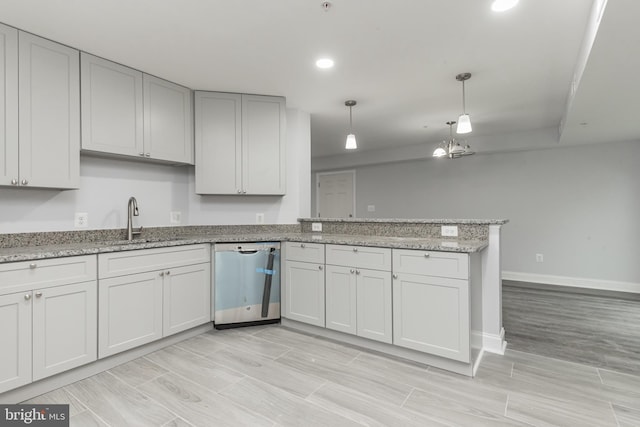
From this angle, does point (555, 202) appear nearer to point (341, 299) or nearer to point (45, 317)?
point (341, 299)

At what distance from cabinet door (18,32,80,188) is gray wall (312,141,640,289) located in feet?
17.5

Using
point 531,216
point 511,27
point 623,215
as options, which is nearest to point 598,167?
point 623,215

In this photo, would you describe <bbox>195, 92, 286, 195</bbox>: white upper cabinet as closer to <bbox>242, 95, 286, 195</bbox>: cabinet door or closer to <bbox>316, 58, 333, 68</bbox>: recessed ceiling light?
<bbox>242, 95, 286, 195</bbox>: cabinet door

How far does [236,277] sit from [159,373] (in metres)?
0.98

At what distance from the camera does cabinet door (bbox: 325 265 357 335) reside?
264 cm

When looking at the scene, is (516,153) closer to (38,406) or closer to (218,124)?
(218,124)

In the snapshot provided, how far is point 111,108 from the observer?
8.54ft

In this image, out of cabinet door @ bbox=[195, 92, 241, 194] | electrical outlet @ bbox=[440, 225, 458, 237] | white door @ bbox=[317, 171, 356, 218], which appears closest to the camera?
electrical outlet @ bbox=[440, 225, 458, 237]

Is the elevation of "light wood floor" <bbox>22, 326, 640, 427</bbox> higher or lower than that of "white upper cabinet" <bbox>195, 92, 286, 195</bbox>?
lower

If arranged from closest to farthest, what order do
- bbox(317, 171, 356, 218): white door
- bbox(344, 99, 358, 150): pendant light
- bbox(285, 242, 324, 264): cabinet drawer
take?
bbox(285, 242, 324, 264): cabinet drawer → bbox(344, 99, 358, 150): pendant light → bbox(317, 171, 356, 218): white door

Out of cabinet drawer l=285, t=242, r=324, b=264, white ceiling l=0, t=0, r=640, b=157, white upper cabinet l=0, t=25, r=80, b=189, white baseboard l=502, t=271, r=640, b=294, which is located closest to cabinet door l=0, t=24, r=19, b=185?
white upper cabinet l=0, t=25, r=80, b=189

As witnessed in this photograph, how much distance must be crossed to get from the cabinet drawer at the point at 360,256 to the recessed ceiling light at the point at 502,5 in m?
1.71

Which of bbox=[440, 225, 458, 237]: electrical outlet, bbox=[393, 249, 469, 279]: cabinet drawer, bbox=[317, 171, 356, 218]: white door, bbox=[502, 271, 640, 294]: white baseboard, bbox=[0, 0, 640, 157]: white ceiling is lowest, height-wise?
bbox=[502, 271, 640, 294]: white baseboard

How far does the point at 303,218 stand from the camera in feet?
12.1
